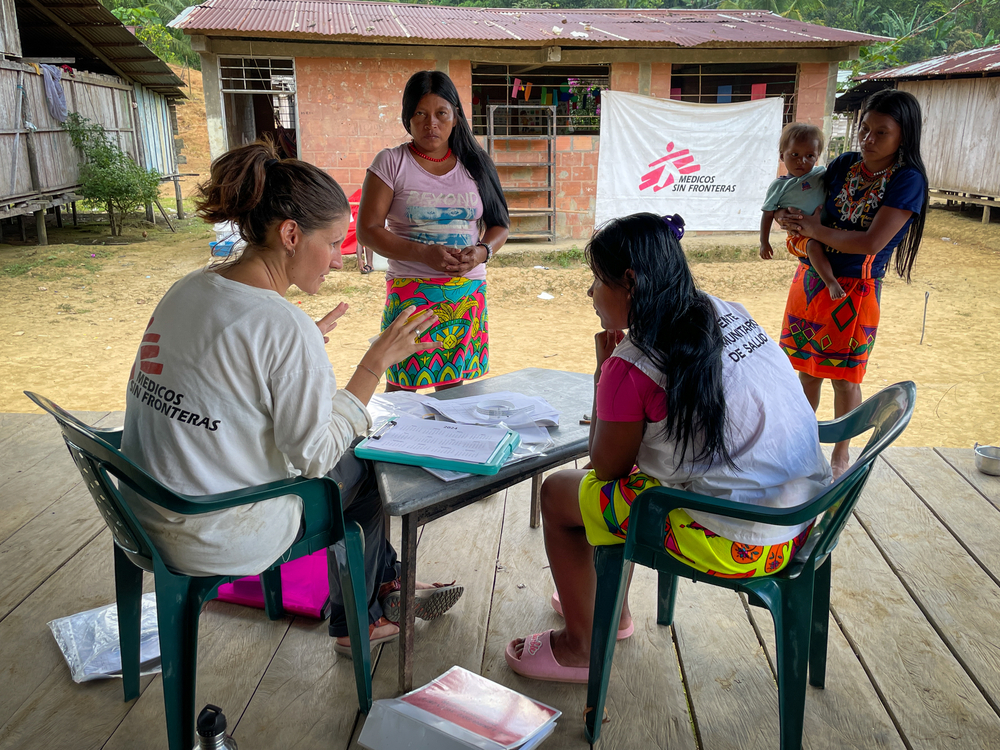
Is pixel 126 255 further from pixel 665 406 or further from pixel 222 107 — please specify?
pixel 665 406

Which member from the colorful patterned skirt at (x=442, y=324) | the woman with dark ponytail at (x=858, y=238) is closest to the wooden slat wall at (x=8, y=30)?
the colorful patterned skirt at (x=442, y=324)

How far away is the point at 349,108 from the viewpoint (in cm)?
959

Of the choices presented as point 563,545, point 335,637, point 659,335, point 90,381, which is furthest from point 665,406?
point 90,381

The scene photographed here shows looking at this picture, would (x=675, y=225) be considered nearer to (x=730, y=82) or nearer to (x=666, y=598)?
(x=666, y=598)

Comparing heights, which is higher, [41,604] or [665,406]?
[665,406]

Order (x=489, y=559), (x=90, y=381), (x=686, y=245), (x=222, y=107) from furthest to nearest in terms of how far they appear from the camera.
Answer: (x=686, y=245), (x=222, y=107), (x=90, y=381), (x=489, y=559)

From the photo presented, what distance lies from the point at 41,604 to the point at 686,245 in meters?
9.28

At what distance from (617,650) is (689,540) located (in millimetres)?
668

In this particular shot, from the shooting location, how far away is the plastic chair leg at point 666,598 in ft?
7.22

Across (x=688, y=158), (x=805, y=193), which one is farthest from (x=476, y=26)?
(x=805, y=193)

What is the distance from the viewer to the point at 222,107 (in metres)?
9.58

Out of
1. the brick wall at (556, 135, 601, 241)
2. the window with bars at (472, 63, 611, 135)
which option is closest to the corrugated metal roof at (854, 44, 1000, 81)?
the window with bars at (472, 63, 611, 135)

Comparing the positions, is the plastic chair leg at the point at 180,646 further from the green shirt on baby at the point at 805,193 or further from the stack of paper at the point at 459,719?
the green shirt on baby at the point at 805,193

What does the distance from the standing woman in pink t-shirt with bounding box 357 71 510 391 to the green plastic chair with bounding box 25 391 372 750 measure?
3.78ft
